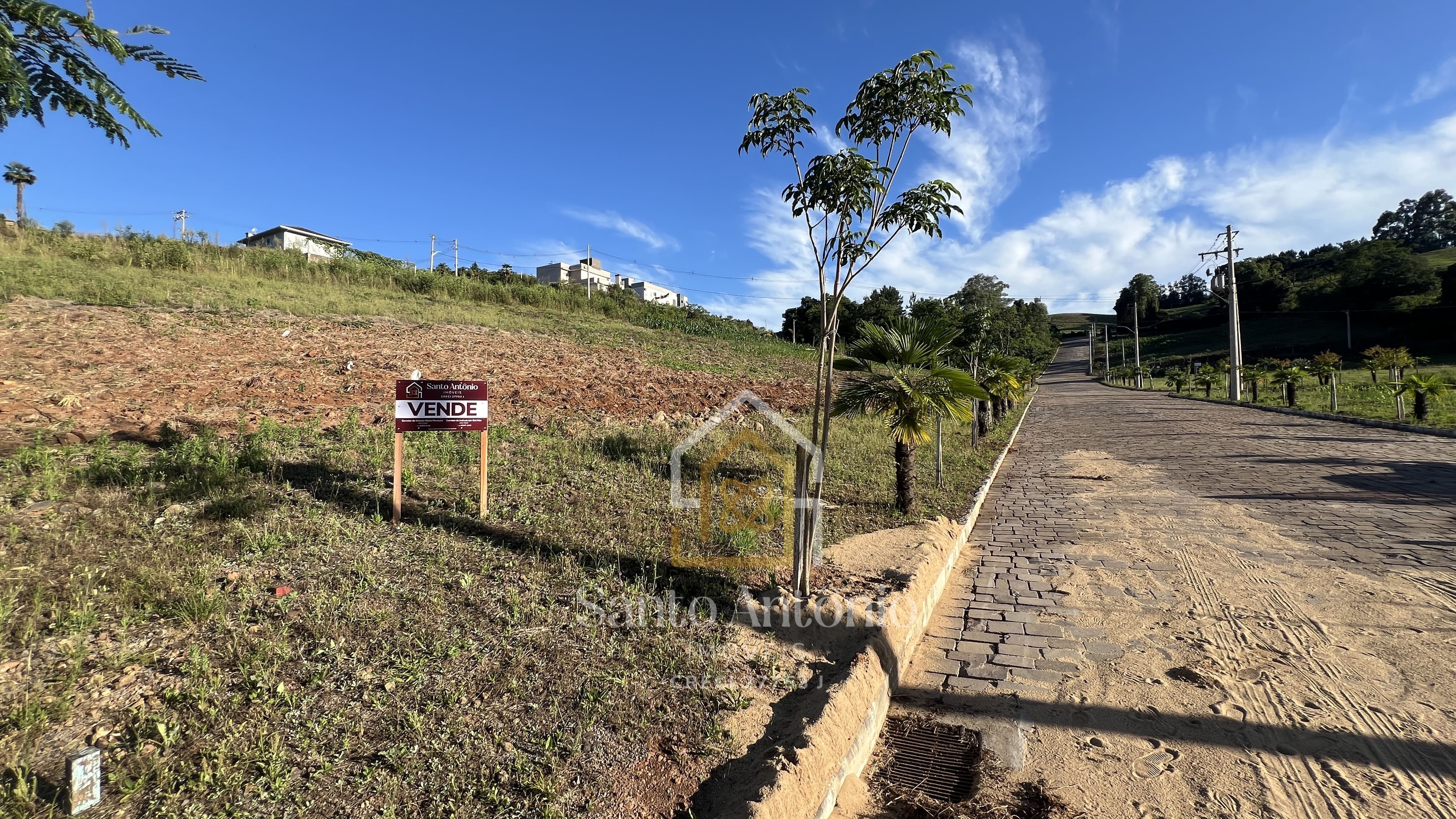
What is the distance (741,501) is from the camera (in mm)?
6918

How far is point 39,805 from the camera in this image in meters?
2.06

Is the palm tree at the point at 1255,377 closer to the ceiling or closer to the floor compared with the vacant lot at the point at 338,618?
closer to the ceiling

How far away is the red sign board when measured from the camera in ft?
16.3

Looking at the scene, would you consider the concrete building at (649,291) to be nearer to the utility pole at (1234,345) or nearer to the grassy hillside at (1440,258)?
the utility pole at (1234,345)

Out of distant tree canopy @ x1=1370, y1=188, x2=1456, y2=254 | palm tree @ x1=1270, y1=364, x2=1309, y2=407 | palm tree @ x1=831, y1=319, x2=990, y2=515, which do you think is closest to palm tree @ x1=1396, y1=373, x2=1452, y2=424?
palm tree @ x1=1270, y1=364, x2=1309, y2=407

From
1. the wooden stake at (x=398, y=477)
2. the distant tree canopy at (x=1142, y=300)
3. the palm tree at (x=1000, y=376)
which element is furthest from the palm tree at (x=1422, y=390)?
the distant tree canopy at (x=1142, y=300)

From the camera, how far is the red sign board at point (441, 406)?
16.3 ft

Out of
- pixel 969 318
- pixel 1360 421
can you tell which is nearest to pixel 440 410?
pixel 969 318

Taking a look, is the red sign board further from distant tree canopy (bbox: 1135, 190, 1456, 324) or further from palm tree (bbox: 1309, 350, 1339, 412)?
distant tree canopy (bbox: 1135, 190, 1456, 324)

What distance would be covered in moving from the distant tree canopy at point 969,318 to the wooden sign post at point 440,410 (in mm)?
4319

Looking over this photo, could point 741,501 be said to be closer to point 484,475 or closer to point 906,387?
point 906,387

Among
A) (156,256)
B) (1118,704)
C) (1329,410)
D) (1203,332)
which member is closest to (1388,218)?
(1203,332)

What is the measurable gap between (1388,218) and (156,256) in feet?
533

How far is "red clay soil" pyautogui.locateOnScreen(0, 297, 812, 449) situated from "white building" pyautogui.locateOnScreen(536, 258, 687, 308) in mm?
37489
